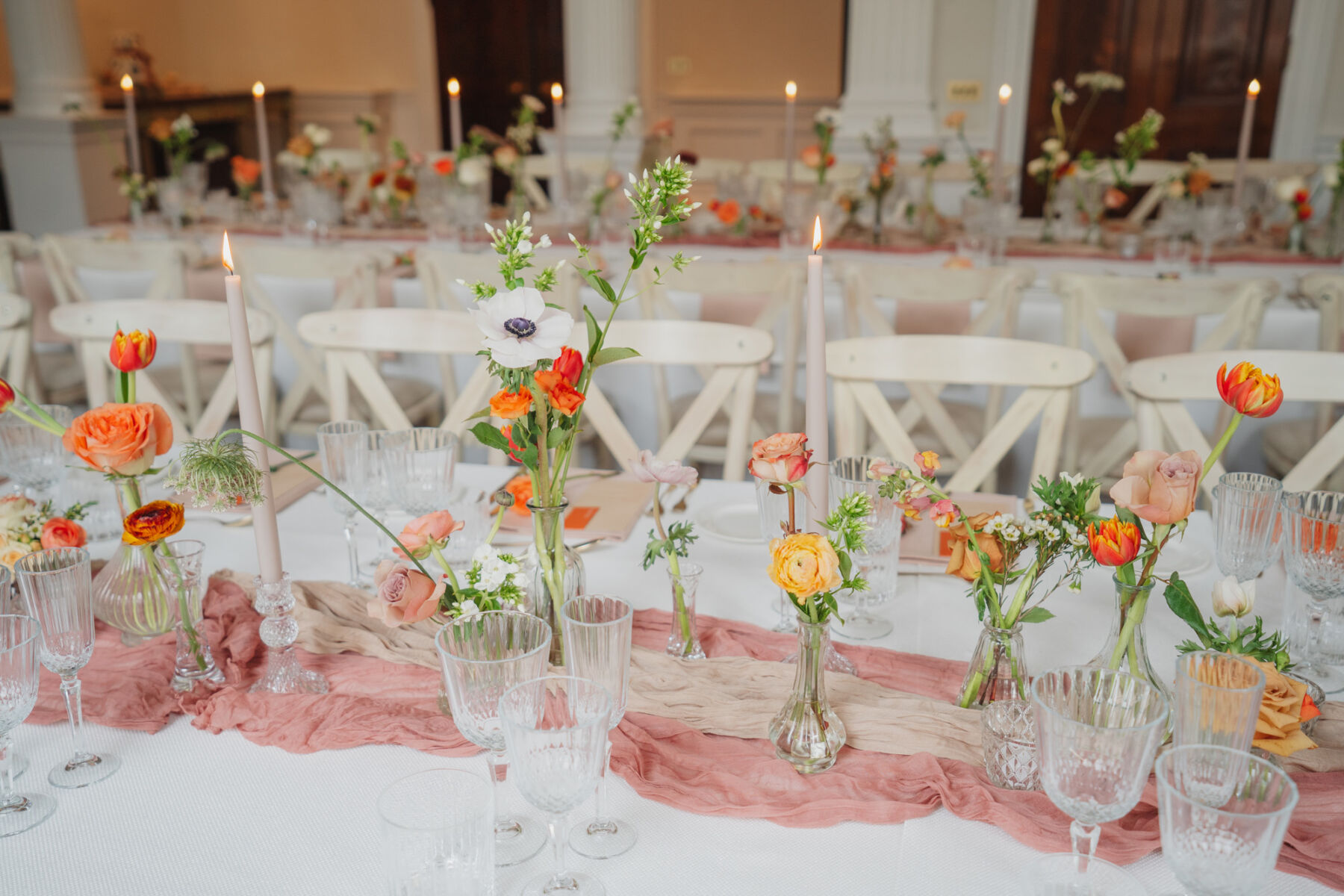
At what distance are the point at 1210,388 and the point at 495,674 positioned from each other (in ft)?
4.38

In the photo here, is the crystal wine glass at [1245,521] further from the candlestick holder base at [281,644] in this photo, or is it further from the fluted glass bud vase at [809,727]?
the candlestick holder base at [281,644]

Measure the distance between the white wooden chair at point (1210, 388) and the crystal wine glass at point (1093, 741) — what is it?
3.30ft

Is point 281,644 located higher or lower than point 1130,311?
lower

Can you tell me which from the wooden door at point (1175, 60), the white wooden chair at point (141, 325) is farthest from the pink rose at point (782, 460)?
the wooden door at point (1175, 60)

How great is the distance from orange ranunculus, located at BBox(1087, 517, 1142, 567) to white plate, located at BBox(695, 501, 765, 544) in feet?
1.91

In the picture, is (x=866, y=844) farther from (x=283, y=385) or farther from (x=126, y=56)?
(x=126, y=56)

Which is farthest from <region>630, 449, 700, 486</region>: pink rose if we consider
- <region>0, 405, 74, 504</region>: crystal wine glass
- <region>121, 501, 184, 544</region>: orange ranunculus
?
<region>0, 405, 74, 504</region>: crystal wine glass

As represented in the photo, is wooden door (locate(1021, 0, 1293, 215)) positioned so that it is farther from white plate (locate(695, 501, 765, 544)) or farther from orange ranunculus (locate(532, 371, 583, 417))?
orange ranunculus (locate(532, 371, 583, 417))

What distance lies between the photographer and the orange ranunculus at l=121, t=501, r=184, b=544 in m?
0.96

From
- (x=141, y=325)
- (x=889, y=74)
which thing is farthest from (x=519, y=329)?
(x=889, y=74)

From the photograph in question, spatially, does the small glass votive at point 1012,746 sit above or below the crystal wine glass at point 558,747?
below

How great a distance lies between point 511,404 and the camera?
887mm

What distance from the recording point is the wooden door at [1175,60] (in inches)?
199

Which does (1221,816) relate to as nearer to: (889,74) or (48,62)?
(889,74)
